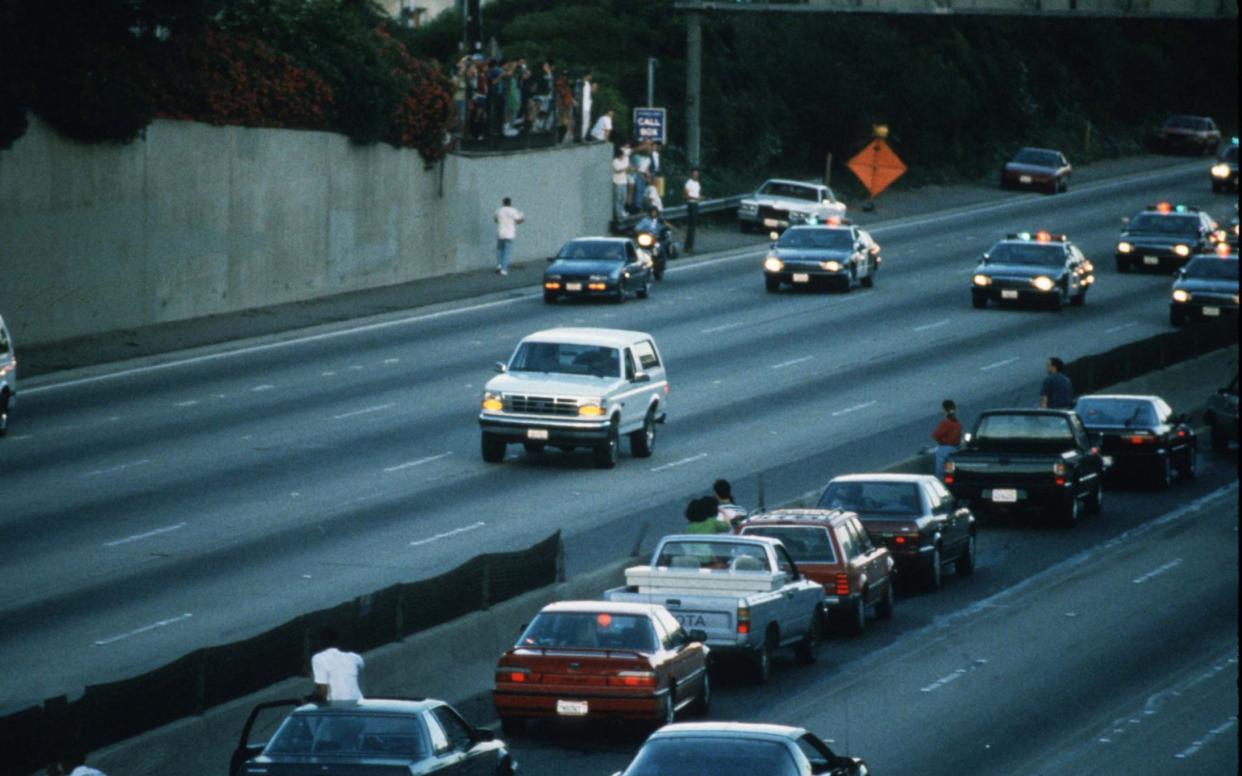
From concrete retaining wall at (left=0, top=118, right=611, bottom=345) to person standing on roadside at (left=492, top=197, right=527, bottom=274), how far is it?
136cm

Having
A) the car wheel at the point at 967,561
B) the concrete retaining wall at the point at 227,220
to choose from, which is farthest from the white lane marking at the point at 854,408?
the concrete retaining wall at the point at 227,220

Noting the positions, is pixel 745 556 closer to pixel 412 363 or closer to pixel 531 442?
pixel 531 442

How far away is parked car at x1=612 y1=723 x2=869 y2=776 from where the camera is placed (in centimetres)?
1477

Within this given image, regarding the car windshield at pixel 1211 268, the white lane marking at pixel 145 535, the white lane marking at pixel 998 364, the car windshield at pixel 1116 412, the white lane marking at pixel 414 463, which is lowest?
the white lane marking at pixel 998 364

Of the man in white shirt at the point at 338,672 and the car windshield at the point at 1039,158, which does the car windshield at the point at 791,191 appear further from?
the man in white shirt at the point at 338,672

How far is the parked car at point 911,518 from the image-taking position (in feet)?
93.1

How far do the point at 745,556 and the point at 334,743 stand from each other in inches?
338

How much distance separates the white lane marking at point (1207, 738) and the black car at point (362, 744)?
21.1ft

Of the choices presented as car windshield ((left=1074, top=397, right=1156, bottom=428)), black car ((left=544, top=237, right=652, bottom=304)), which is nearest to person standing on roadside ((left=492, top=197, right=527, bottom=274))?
black car ((left=544, top=237, right=652, bottom=304))

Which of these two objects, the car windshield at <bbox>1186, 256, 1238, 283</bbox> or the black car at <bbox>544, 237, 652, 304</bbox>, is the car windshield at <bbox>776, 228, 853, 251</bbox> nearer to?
the black car at <bbox>544, 237, 652, 304</bbox>

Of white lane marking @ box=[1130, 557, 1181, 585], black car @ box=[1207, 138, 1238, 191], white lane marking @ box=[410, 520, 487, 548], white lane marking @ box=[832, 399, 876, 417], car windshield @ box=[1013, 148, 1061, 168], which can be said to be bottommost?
white lane marking @ box=[1130, 557, 1181, 585]

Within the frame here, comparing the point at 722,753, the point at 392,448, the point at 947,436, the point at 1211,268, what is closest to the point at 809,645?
the point at 722,753

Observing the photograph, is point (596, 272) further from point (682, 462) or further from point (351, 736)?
point (351, 736)

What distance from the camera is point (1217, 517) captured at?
33.8 m
